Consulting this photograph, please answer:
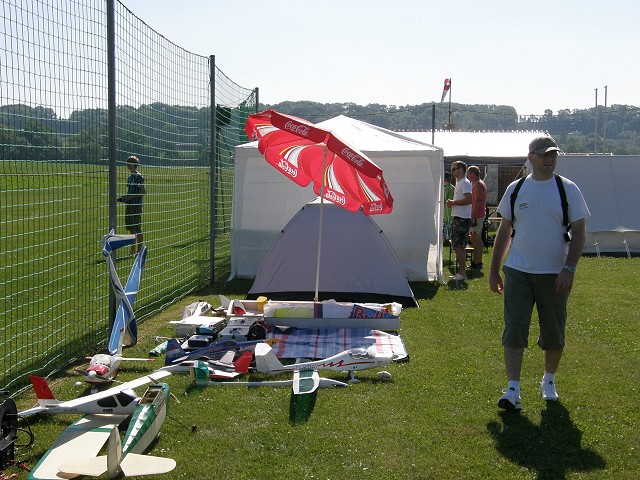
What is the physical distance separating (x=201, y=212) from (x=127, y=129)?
3726 millimetres

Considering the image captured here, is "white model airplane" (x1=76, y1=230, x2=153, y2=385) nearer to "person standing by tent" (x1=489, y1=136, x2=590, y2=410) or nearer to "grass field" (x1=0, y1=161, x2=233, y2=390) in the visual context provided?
"grass field" (x1=0, y1=161, x2=233, y2=390)

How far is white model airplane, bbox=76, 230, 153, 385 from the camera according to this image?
5628 mm

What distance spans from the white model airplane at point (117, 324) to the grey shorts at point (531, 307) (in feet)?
9.72

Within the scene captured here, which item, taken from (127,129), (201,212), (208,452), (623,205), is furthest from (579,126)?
(208,452)

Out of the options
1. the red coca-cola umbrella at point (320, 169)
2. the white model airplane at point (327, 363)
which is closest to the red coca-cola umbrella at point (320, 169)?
the red coca-cola umbrella at point (320, 169)

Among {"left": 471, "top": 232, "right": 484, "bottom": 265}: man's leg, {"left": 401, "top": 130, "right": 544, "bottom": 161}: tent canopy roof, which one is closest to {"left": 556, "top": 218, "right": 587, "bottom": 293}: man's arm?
{"left": 471, "top": 232, "right": 484, "bottom": 265}: man's leg

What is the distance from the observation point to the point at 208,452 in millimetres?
4414

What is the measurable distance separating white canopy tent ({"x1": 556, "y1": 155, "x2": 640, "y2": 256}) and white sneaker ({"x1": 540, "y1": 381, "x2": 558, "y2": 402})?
9.64 meters

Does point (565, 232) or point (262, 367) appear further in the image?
point (262, 367)

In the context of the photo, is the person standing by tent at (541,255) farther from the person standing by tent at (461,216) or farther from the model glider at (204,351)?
the person standing by tent at (461,216)

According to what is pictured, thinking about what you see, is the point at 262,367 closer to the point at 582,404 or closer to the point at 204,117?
the point at 582,404

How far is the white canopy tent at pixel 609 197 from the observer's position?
47.7ft

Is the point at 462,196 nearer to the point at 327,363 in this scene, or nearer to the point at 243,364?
the point at 327,363

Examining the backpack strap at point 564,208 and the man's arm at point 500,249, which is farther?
the man's arm at point 500,249
